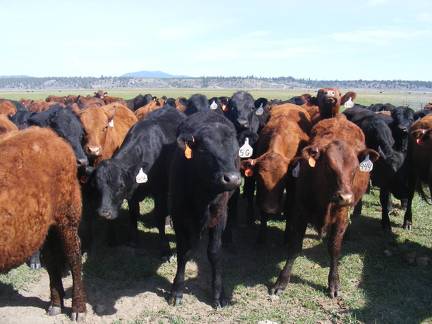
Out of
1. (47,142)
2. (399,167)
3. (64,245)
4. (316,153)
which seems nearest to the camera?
(47,142)

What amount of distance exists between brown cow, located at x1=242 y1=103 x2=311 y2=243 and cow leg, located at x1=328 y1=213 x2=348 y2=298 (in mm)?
973

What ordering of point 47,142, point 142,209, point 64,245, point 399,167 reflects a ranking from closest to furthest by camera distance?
point 47,142, point 64,245, point 399,167, point 142,209

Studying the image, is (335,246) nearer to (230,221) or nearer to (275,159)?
(275,159)

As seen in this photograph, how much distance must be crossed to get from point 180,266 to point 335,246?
2.04 meters

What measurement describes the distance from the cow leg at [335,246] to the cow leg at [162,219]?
2500 mm

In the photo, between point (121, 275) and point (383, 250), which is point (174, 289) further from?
point (383, 250)

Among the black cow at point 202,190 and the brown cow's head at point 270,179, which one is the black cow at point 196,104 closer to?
the brown cow's head at point 270,179

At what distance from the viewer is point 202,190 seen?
5.50 meters

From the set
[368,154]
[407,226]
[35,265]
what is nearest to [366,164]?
[368,154]

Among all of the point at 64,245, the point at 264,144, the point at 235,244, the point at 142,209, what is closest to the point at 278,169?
the point at 264,144

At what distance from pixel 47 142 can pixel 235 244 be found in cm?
387

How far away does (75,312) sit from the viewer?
5082mm

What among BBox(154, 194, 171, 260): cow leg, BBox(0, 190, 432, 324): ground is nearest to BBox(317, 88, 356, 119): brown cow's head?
BBox(0, 190, 432, 324): ground

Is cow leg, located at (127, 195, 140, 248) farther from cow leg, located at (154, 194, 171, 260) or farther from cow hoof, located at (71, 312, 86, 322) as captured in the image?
cow hoof, located at (71, 312, 86, 322)
